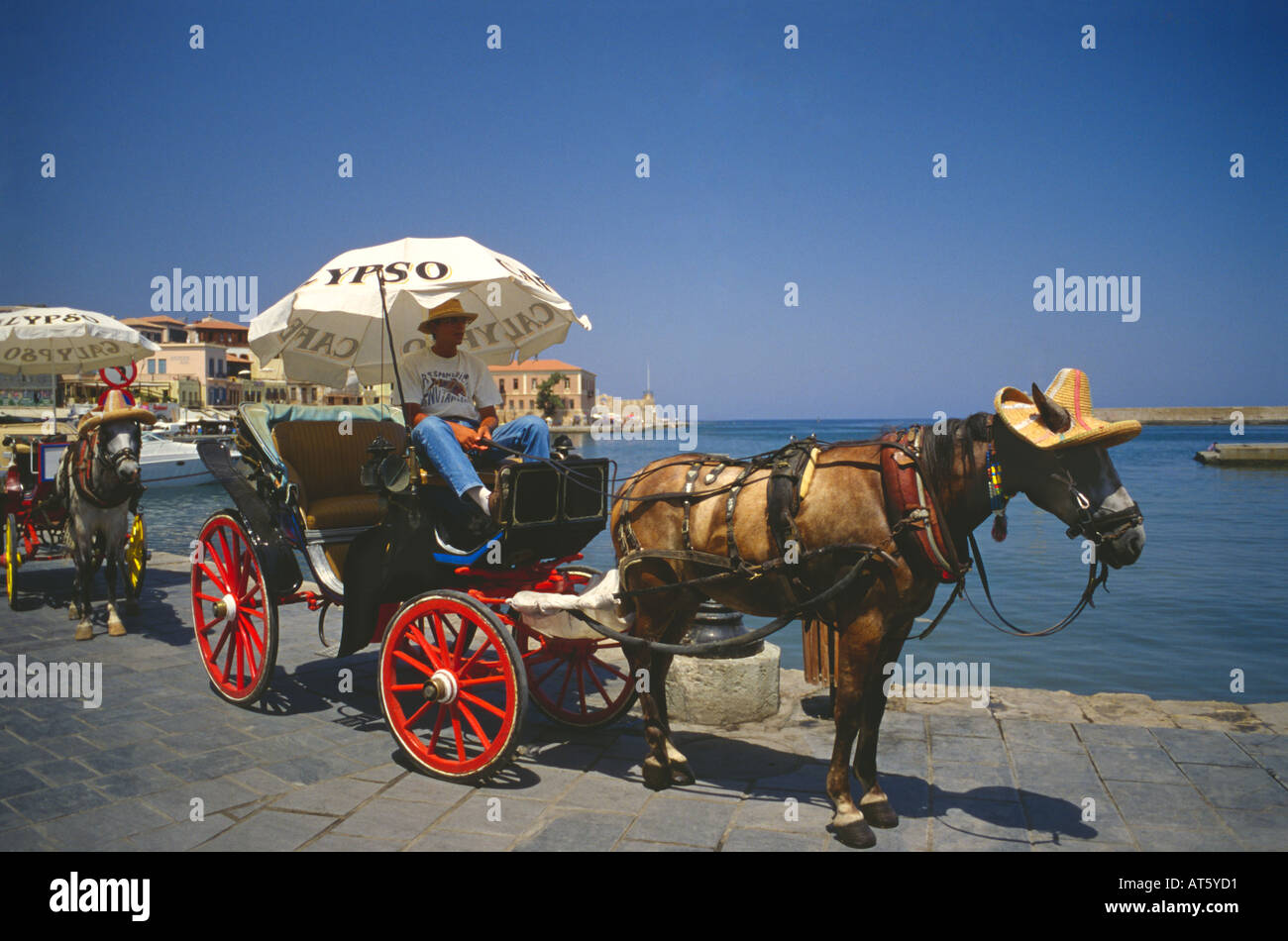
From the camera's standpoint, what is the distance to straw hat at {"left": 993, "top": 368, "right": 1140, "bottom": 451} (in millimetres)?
3352

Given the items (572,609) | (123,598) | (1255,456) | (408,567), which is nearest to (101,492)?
(123,598)

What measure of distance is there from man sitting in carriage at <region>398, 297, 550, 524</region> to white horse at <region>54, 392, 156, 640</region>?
141 inches

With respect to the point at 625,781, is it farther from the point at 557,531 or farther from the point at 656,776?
the point at 557,531

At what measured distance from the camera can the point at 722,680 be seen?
5254 millimetres

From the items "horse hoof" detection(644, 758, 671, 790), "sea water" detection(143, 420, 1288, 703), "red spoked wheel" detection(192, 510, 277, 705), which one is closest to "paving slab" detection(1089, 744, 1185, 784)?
"sea water" detection(143, 420, 1288, 703)

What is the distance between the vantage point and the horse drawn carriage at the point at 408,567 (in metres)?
4.42

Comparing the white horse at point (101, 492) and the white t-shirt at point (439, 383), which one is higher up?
the white t-shirt at point (439, 383)

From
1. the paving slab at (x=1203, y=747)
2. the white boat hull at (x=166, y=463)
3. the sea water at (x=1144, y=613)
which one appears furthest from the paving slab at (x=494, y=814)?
the white boat hull at (x=166, y=463)

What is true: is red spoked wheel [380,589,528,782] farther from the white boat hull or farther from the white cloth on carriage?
the white boat hull

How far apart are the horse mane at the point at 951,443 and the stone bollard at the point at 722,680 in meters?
1.89

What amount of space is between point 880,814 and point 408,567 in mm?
2604

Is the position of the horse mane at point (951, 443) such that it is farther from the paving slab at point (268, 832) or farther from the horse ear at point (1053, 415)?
the paving slab at point (268, 832)
